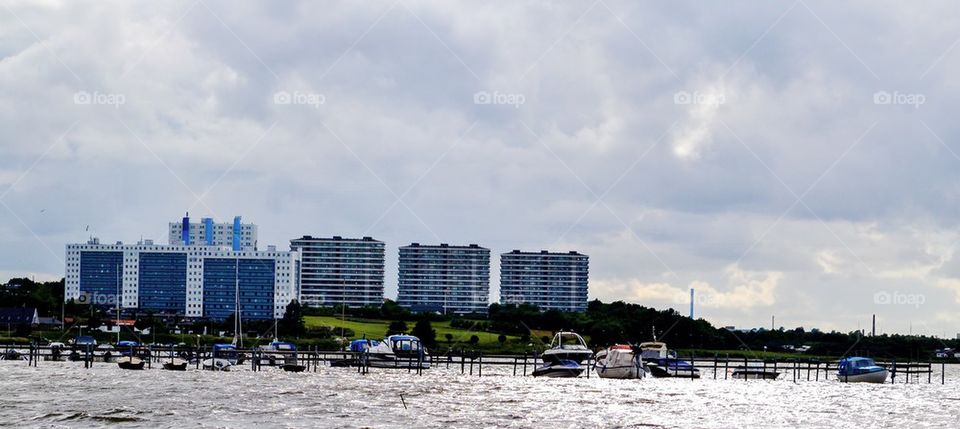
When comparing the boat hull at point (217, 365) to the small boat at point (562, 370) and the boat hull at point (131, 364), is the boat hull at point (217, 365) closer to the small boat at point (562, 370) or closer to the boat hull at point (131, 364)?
the boat hull at point (131, 364)

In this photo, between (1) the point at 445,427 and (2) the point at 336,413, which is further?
(2) the point at 336,413

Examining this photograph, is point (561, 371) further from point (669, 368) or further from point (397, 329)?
point (397, 329)

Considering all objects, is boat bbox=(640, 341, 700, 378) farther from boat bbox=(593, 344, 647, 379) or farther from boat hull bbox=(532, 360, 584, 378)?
boat hull bbox=(532, 360, 584, 378)

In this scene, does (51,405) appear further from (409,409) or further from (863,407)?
(863,407)

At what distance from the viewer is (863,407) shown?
225 feet

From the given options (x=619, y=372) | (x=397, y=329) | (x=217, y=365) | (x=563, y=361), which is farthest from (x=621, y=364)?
(x=397, y=329)

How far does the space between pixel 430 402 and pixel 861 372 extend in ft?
159

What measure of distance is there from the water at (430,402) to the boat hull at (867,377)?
6.30 meters

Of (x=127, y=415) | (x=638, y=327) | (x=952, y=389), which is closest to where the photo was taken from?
(x=127, y=415)

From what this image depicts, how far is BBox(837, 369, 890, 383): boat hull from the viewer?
9950cm

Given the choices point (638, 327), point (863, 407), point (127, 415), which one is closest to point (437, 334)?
point (638, 327)

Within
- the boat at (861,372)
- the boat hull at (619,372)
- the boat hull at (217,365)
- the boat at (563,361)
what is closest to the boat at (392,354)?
the boat at (563,361)

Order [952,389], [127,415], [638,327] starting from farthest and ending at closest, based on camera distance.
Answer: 1. [638,327]
2. [952,389]
3. [127,415]

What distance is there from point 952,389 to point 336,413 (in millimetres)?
54616
